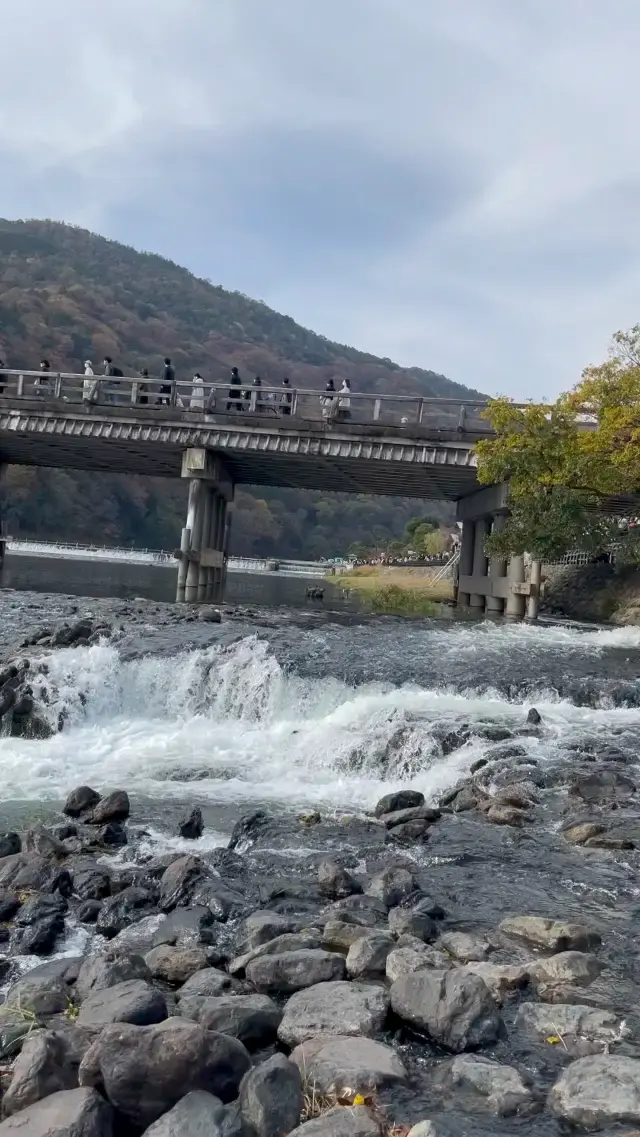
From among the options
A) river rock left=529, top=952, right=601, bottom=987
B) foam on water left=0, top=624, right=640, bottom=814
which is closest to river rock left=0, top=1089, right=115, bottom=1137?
river rock left=529, top=952, right=601, bottom=987

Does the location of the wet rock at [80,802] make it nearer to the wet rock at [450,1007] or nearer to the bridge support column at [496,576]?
the wet rock at [450,1007]

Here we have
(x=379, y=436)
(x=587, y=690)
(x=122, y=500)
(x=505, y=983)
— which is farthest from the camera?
(x=122, y=500)

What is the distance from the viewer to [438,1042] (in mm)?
5598

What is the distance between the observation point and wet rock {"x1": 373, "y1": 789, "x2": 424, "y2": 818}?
1165 centimetres

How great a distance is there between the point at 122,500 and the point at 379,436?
307ft

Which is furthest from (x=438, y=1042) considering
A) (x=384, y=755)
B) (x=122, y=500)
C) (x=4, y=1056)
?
(x=122, y=500)

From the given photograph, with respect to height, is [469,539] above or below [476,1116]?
above

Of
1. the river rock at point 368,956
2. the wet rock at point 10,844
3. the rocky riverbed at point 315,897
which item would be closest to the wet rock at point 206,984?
the rocky riverbed at point 315,897

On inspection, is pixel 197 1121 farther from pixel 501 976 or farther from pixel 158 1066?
pixel 501 976

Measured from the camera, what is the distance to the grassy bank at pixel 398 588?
128ft

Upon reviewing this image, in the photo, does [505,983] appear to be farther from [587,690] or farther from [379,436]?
[379,436]

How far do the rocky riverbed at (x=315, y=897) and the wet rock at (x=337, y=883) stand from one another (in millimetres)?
30

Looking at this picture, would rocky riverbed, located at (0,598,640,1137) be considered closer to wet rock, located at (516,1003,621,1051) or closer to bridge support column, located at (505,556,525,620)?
wet rock, located at (516,1003,621,1051)

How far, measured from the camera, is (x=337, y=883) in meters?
8.54
